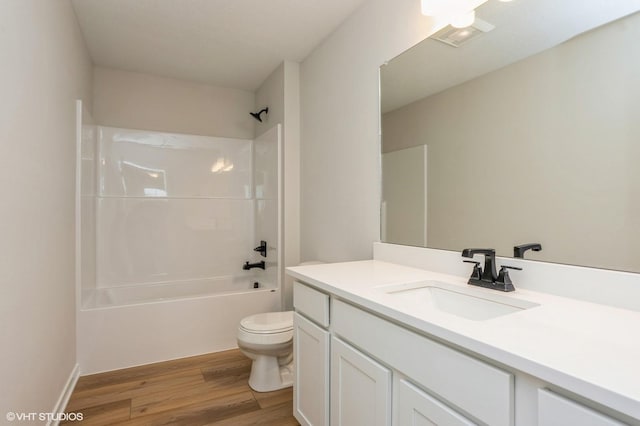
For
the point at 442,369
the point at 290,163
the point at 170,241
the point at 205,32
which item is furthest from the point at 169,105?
the point at 442,369

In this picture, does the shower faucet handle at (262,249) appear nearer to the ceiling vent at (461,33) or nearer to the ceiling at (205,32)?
the ceiling at (205,32)

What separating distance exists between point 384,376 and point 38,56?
2016 mm

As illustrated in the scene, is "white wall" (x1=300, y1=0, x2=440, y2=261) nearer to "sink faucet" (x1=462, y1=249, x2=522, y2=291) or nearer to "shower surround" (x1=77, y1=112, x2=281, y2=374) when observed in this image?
"shower surround" (x1=77, y1=112, x2=281, y2=374)

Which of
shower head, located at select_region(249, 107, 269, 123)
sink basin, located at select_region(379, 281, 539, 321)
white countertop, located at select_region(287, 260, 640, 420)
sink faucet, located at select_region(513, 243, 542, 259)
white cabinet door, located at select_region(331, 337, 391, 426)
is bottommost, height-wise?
white cabinet door, located at select_region(331, 337, 391, 426)

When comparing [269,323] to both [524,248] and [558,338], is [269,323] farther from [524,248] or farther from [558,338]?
[558,338]

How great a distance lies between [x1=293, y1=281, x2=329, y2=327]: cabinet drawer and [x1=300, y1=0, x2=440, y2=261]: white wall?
2.04 ft

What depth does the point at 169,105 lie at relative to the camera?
3365mm

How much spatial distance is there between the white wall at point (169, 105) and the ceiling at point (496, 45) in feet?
7.29

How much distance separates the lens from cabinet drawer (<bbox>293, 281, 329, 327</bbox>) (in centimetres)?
139


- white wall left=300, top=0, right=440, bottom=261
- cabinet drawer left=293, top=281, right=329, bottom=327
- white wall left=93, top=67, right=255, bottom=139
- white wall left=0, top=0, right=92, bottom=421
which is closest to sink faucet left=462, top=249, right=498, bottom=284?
cabinet drawer left=293, top=281, right=329, bottom=327

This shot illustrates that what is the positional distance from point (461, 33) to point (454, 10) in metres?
0.11

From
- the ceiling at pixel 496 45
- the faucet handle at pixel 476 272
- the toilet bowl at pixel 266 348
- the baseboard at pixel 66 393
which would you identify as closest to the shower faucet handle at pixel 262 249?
the toilet bowl at pixel 266 348

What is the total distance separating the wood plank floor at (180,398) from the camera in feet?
5.93

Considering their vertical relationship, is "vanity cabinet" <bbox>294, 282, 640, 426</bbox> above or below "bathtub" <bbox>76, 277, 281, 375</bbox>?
above
